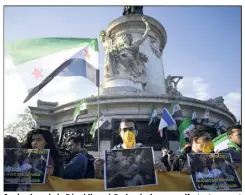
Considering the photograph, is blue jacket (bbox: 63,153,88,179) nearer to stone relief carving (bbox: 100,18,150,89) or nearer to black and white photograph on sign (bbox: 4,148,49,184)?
black and white photograph on sign (bbox: 4,148,49,184)

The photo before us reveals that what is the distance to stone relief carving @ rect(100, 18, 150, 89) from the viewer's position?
62.1 feet

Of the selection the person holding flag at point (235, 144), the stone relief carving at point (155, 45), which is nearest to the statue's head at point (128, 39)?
the stone relief carving at point (155, 45)

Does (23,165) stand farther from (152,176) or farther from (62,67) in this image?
(62,67)

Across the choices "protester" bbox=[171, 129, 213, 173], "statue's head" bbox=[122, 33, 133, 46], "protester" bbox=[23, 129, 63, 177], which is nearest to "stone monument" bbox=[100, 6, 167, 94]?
A: "statue's head" bbox=[122, 33, 133, 46]

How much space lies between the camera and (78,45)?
8.98 metres

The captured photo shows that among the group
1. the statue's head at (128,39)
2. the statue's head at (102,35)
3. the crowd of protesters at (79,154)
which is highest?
the statue's head at (102,35)

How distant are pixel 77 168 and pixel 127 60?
13240 mm

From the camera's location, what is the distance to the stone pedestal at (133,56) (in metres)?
18.7

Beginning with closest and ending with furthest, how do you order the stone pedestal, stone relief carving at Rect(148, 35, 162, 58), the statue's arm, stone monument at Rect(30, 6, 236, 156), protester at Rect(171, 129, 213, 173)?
protester at Rect(171, 129, 213, 173), stone monument at Rect(30, 6, 236, 156), the stone pedestal, the statue's arm, stone relief carving at Rect(148, 35, 162, 58)

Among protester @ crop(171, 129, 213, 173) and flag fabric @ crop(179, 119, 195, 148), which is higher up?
flag fabric @ crop(179, 119, 195, 148)

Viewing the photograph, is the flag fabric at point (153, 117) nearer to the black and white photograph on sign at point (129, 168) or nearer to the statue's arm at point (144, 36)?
the statue's arm at point (144, 36)
